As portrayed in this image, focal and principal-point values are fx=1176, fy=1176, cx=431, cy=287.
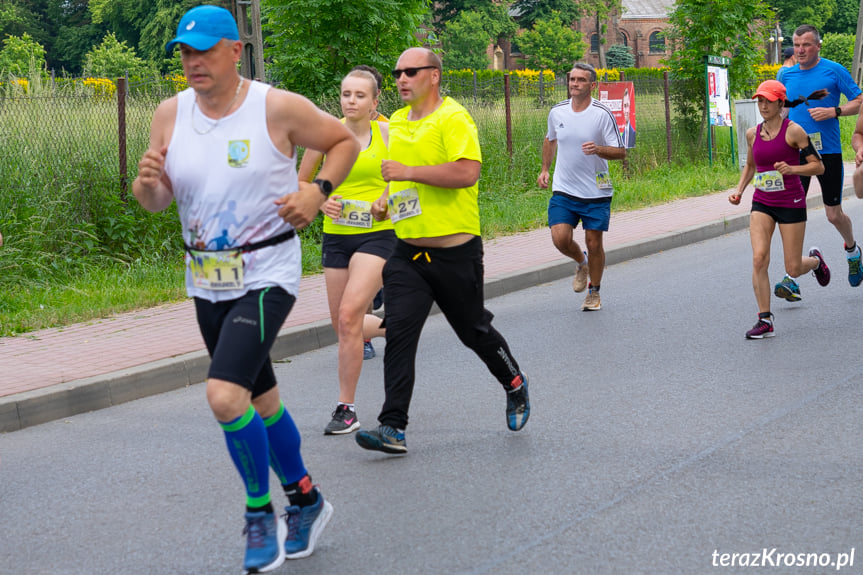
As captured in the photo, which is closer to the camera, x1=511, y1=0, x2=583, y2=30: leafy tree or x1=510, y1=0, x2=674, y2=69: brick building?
x1=511, y1=0, x2=583, y2=30: leafy tree

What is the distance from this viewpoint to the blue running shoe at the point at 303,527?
13.8ft

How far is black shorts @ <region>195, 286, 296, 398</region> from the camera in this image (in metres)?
3.89

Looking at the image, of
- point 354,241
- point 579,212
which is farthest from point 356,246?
point 579,212

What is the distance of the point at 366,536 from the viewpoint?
4441mm

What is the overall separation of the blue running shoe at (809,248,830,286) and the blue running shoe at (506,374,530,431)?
457 centimetres

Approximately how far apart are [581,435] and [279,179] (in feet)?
8.07

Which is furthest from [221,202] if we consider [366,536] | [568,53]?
[568,53]

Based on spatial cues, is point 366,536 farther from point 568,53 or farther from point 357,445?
point 568,53

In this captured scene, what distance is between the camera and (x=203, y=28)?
3.88 meters

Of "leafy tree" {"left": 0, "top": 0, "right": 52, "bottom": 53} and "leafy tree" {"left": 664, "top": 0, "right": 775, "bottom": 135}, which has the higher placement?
"leafy tree" {"left": 0, "top": 0, "right": 52, "bottom": 53}

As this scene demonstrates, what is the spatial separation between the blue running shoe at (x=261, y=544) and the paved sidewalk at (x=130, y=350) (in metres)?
3.22

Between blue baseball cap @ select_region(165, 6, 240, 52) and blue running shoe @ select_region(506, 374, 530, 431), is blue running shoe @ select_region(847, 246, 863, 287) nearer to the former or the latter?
blue running shoe @ select_region(506, 374, 530, 431)

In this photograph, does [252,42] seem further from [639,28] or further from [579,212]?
[639,28]

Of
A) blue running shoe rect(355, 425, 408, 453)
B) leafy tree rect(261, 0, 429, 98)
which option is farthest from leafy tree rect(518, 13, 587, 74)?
blue running shoe rect(355, 425, 408, 453)
